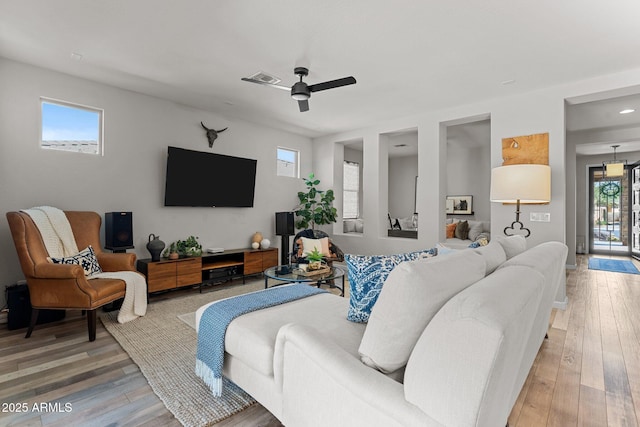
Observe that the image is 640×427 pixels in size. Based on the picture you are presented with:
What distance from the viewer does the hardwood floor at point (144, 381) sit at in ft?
5.97

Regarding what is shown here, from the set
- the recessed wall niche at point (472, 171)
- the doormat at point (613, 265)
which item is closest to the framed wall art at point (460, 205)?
the recessed wall niche at point (472, 171)

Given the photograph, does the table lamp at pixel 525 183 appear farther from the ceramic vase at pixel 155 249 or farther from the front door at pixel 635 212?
the front door at pixel 635 212

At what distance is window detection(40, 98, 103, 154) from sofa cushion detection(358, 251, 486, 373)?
4086 millimetres

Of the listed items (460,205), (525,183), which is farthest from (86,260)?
(460,205)

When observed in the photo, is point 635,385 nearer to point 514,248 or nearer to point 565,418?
point 565,418

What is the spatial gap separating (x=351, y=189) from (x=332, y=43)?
17.3 feet

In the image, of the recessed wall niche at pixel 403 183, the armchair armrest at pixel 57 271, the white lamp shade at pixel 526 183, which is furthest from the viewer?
the recessed wall niche at pixel 403 183

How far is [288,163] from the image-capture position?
20.6 feet

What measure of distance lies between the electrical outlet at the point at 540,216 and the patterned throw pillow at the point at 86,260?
4.91 m

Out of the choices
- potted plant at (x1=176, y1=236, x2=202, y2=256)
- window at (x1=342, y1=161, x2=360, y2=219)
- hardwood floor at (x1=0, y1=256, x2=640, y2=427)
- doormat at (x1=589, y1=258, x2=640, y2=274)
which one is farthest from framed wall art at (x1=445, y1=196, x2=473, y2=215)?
potted plant at (x1=176, y1=236, x2=202, y2=256)

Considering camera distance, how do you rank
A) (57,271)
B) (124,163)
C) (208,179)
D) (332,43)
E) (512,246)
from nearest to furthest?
(512,246), (57,271), (332,43), (124,163), (208,179)

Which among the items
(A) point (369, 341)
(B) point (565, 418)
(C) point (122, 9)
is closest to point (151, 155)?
(C) point (122, 9)

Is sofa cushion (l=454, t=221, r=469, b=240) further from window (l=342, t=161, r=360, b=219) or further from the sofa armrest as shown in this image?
the sofa armrest

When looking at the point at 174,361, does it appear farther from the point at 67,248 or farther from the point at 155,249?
the point at 155,249
